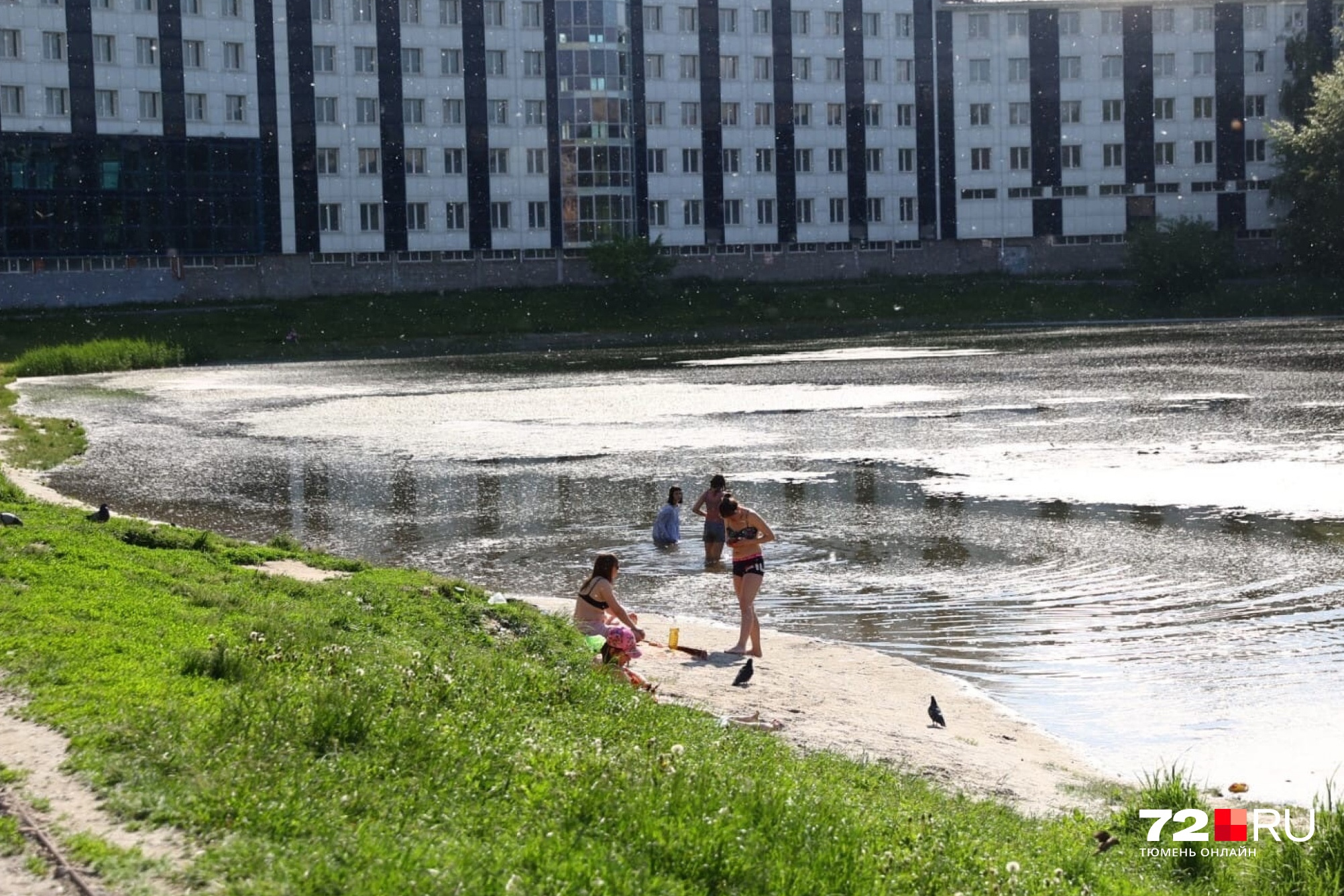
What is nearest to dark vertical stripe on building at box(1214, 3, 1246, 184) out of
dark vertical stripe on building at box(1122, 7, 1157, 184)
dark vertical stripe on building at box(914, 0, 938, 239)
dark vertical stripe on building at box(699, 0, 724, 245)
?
dark vertical stripe on building at box(1122, 7, 1157, 184)

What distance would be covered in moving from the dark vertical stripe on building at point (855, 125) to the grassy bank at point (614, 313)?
23.2 ft

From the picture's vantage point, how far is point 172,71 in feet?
309

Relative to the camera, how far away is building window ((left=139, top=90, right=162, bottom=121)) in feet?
307

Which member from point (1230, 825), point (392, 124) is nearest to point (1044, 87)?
point (392, 124)

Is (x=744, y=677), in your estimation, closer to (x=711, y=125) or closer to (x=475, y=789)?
(x=475, y=789)

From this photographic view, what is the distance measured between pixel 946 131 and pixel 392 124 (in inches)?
1478

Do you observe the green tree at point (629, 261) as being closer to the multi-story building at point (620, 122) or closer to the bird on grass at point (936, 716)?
the multi-story building at point (620, 122)

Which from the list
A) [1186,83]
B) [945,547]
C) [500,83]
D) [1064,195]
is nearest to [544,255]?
[500,83]

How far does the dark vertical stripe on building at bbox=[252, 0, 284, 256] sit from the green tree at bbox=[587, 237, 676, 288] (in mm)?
19407

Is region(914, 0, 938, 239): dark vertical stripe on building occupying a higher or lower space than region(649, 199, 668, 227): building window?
higher

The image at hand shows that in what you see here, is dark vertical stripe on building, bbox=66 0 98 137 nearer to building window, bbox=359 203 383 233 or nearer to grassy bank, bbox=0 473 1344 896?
building window, bbox=359 203 383 233

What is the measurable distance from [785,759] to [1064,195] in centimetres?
10297

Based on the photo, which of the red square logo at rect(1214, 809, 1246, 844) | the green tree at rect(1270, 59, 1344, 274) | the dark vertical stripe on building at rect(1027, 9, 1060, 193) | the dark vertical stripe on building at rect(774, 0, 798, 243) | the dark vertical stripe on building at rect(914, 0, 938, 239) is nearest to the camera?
the red square logo at rect(1214, 809, 1246, 844)

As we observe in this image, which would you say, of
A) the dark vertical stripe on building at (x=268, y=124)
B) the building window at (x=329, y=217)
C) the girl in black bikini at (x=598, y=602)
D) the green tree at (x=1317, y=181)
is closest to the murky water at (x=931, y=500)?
the girl in black bikini at (x=598, y=602)
